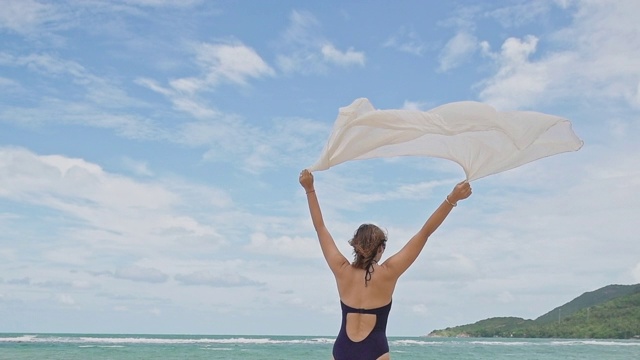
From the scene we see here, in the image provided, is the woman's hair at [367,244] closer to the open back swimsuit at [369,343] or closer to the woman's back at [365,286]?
the woman's back at [365,286]

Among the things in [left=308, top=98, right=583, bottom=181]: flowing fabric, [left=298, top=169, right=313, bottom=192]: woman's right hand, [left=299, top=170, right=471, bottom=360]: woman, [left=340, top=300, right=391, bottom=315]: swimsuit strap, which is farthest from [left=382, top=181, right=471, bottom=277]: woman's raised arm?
[left=298, top=169, right=313, bottom=192]: woman's right hand

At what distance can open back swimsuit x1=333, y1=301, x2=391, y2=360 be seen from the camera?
3402mm

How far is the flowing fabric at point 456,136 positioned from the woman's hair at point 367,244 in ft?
1.61

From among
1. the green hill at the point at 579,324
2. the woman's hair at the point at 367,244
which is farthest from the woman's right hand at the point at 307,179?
the green hill at the point at 579,324

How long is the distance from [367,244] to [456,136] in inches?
30.5

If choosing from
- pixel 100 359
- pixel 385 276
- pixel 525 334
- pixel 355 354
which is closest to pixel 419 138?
pixel 385 276

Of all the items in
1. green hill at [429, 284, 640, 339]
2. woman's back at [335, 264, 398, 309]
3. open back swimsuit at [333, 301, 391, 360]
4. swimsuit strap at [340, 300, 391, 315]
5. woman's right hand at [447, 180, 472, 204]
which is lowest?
open back swimsuit at [333, 301, 391, 360]

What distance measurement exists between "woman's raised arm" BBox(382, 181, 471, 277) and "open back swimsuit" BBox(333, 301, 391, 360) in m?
0.22

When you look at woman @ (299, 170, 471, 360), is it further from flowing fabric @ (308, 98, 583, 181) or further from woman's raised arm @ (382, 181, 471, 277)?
flowing fabric @ (308, 98, 583, 181)

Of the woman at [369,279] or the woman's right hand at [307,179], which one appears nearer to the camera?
the woman at [369,279]

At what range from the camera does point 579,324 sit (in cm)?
8450

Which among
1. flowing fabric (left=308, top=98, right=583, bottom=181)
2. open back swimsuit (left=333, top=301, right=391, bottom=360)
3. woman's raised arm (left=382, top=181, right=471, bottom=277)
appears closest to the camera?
woman's raised arm (left=382, top=181, right=471, bottom=277)

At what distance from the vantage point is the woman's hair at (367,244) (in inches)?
129

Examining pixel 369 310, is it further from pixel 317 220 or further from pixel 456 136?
pixel 456 136
